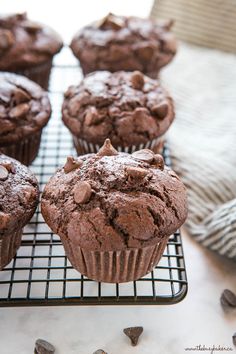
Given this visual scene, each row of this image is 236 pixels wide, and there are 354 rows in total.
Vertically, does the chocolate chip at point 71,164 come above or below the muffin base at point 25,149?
above

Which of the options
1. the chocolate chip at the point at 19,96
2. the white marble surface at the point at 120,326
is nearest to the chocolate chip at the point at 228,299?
the white marble surface at the point at 120,326

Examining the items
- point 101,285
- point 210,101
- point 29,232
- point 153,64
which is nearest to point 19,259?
point 29,232

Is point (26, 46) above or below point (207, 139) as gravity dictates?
above

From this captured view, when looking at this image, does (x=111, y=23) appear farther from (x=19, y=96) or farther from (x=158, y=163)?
(x=158, y=163)

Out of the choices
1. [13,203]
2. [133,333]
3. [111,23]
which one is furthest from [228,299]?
[111,23]

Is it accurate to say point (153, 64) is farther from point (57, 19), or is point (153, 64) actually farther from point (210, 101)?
point (57, 19)

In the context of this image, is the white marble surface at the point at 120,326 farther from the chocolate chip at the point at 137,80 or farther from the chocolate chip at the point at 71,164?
the chocolate chip at the point at 137,80

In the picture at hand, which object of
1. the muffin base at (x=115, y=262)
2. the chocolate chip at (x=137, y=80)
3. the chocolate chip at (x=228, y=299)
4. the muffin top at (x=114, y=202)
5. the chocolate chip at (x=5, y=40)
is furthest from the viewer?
the chocolate chip at (x=5, y=40)
